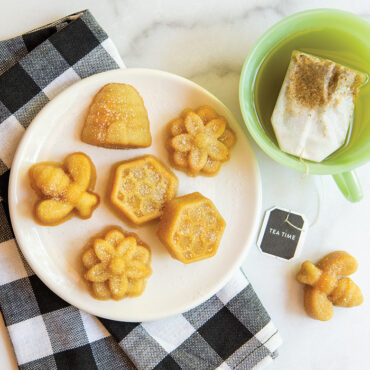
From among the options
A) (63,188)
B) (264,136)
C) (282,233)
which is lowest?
(282,233)

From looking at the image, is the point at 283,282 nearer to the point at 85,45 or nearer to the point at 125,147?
the point at 125,147

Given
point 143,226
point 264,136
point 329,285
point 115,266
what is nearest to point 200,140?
point 264,136

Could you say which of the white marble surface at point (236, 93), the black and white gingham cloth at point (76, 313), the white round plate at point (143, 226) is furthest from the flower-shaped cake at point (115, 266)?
the white marble surface at point (236, 93)

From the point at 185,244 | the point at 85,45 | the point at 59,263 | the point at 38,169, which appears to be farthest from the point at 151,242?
the point at 85,45

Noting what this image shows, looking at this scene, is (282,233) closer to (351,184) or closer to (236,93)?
Result: (351,184)

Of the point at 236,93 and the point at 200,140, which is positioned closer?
the point at 200,140

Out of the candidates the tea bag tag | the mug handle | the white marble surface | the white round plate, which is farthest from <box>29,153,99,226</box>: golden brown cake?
the mug handle

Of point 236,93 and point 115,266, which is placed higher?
point 236,93
